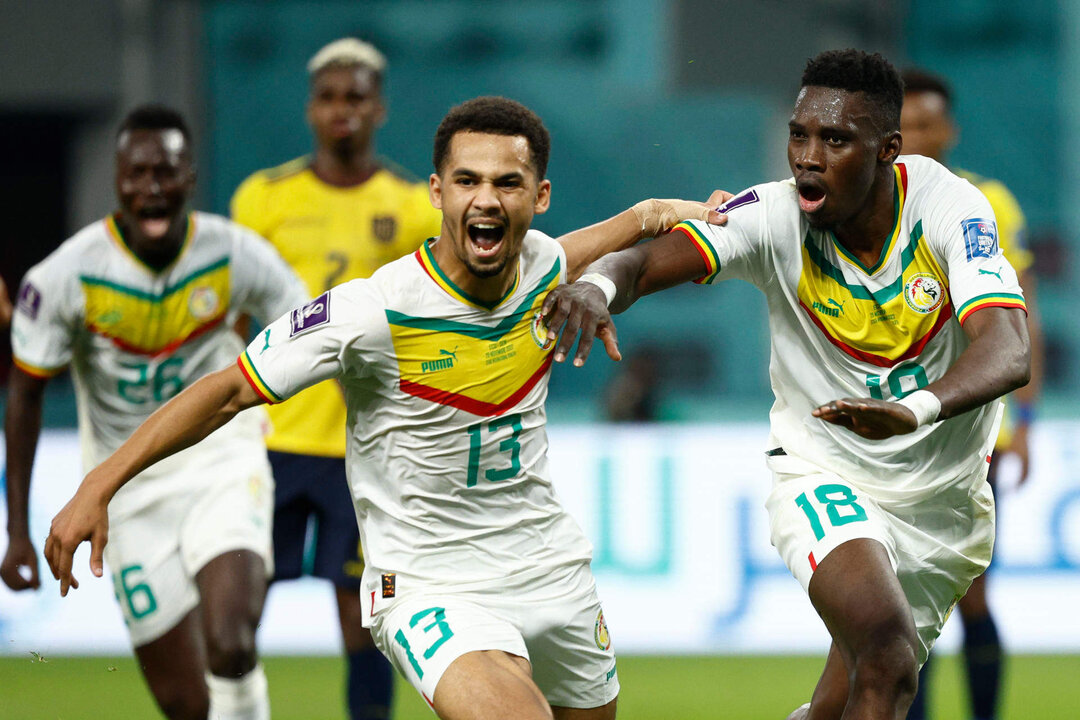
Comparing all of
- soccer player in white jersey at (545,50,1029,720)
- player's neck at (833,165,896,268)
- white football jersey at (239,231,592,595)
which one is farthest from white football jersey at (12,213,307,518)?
player's neck at (833,165,896,268)

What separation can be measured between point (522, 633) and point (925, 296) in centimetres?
138

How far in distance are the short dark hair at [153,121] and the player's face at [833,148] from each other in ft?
7.65

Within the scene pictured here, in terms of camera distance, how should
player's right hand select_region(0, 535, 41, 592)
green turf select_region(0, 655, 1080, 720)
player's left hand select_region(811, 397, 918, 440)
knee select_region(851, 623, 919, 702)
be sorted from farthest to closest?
green turf select_region(0, 655, 1080, 720) → player's right hand select_region(0, 535, 41, 592) → knee select_region(851, 623, 919, 702) → player's left hand select_region(811, 397, 918, 440)

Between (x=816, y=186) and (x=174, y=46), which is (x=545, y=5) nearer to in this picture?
(x=174, y=46)

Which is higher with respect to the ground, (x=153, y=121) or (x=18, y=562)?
(x=153, y=121)

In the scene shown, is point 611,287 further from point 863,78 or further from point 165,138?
point 165,138

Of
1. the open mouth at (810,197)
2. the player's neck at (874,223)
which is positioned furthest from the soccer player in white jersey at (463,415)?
the player's neck at (874,223)

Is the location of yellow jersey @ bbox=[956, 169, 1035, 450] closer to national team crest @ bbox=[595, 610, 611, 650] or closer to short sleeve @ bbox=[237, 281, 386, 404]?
national team crest @ bbox=[595, 610, 611, 650]

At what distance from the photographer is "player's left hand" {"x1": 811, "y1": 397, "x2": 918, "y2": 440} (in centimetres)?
338

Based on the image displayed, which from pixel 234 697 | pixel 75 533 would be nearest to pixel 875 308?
pixel 75 533

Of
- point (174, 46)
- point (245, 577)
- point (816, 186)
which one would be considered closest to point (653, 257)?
point (816, 186)

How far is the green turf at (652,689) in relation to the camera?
7.03 metres

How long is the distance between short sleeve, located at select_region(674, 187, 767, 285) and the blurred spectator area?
8706 millimetres

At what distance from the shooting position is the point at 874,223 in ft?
13.9
